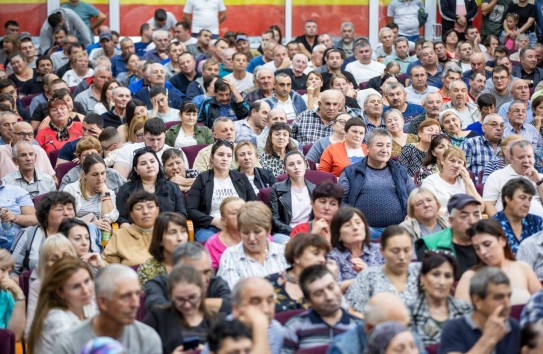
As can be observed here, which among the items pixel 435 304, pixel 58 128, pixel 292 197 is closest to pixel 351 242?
pixel 435 304

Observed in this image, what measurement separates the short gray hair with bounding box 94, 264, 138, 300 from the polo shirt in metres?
1.31

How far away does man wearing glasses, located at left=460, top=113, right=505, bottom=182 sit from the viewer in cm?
853

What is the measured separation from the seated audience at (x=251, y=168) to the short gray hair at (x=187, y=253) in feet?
8.14

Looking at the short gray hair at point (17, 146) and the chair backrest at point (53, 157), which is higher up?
the short gray hair at point (17, 146)

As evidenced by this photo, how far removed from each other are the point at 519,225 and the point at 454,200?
55 cm

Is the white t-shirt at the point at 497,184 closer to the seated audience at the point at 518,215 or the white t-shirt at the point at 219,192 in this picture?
the seated audience at the point at 518,215

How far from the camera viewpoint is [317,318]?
4.77 m

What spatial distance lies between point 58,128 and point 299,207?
8.92 feet

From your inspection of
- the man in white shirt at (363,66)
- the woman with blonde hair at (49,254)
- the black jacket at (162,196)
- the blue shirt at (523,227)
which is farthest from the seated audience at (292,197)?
the man in white shirt at (363,66)

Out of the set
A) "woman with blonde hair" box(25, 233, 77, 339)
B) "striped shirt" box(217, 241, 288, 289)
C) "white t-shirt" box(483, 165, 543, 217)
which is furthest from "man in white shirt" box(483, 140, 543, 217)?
"woman with blonde hair" box(25, 233, 77, 339)

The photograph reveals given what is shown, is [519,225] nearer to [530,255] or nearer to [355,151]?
[530,255]

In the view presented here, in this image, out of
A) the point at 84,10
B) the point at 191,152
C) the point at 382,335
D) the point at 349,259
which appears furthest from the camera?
the point at 84,10

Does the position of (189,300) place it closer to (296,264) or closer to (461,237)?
(296,264)

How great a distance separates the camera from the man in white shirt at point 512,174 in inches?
286
